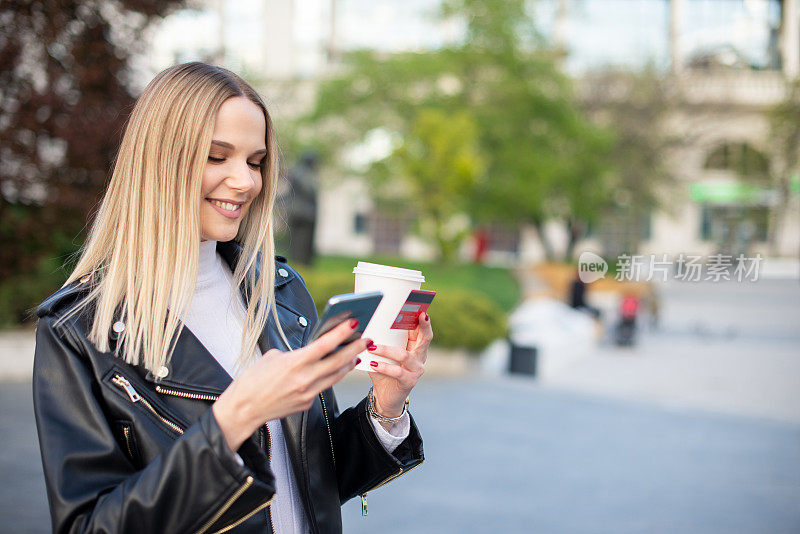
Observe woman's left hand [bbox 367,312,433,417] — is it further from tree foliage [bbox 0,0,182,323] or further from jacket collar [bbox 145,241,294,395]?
tree foliage [bbox 0,0,182,323]

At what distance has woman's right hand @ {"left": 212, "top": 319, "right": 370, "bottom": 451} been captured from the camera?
1.23 metres

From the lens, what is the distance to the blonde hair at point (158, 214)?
1.46 m

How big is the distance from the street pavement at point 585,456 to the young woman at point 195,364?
121 inches

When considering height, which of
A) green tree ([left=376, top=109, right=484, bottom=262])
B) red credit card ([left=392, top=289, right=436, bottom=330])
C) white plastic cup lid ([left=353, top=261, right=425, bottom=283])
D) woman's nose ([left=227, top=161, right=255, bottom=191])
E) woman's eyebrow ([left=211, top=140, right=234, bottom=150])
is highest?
green tree ([left=376, top=109, right=484, bottom=262])

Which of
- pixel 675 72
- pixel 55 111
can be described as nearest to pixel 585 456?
pixel 55 111

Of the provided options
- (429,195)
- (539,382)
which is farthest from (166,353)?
(429,195)

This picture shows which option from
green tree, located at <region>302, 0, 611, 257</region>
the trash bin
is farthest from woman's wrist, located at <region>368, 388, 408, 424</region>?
green tree, located at <region>302, 0, 611, 257</region>

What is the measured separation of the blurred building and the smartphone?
3430 cm

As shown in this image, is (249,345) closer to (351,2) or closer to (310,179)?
(310,179)

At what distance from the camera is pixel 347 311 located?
1.25 m

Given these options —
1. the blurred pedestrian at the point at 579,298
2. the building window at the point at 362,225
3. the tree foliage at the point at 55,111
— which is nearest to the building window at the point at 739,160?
the building window at the point at 362,225

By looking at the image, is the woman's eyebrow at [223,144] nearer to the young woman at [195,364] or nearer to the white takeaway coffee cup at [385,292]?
the young woman at [195,364]

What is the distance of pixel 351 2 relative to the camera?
43000mm

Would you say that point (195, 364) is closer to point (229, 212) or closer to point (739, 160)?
point (229, 212)
